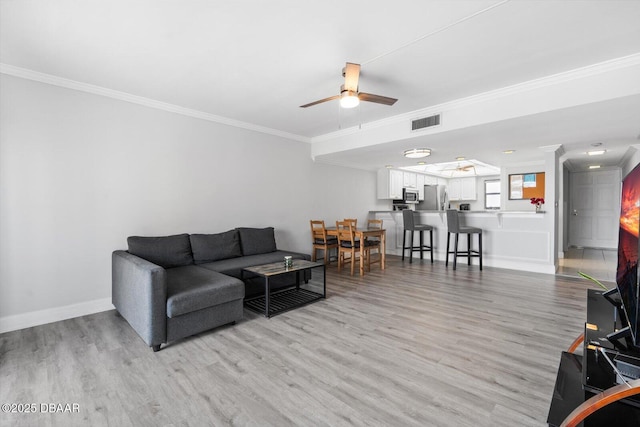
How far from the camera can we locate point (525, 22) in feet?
7.28

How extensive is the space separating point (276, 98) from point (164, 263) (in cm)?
253

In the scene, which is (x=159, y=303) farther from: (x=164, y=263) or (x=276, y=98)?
(x=276, y=98)

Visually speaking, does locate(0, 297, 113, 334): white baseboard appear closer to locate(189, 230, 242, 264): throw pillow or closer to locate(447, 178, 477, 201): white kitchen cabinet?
locate(189, 230, 242, 264): throw pillow

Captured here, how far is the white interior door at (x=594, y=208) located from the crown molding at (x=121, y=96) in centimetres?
830

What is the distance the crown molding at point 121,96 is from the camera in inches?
116

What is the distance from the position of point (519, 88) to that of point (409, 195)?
4.89 metres

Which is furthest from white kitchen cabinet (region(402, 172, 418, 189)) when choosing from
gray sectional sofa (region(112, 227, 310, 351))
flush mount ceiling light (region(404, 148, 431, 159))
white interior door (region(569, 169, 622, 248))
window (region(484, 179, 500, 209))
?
gray sectional sofa (region(112, 227, 310, 351))

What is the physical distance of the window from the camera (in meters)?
9.54

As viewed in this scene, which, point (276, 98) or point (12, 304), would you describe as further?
point (276, 98)

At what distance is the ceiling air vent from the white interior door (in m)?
6.42

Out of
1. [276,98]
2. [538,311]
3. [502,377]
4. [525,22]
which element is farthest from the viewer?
[276,98]

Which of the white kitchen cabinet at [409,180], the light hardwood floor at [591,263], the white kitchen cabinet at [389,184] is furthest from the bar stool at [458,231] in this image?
the white kitchen cabinet at [409,180]

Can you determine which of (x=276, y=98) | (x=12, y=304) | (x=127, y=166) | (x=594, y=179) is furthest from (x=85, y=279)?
(x=594, y=179)

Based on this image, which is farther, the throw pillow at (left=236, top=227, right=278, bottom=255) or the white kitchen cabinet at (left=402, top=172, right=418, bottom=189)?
the white kitchen cabinet at (left=402, top=172, right=418, bottom=189)
